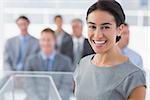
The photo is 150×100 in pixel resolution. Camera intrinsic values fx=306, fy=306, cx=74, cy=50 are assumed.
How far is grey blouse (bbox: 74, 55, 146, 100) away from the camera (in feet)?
3.04

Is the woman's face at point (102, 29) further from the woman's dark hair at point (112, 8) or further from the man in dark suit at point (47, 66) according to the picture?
the man in dark suit at point (47, 66)

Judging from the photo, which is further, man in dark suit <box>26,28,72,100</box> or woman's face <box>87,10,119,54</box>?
man in dark suit <box>26,28,72,100</box>

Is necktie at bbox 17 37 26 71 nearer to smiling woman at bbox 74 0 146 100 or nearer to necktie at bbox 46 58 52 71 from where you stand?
necktie at bbox 46 58 52 71

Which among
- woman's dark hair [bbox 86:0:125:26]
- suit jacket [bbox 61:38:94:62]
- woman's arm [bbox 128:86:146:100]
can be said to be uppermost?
woman's dark hair [bbox 86:0:125:26]

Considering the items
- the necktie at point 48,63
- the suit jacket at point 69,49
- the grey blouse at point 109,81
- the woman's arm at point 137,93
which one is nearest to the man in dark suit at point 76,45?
the suit jacket at point 69,49

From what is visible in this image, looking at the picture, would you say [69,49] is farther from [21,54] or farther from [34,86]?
[34,86]

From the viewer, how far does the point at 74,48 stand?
3221mm

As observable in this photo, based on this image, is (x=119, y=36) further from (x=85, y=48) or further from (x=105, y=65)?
(x=85, y=48)

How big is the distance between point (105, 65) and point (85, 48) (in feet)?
6.54

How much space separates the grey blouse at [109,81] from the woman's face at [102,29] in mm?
82

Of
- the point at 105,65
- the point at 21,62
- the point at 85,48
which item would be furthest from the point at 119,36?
the point at 21,62

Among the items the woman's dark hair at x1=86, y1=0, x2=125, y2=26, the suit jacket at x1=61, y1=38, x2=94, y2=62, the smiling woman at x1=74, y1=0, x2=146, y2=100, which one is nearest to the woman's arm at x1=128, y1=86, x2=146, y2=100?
the smiling woman at x1=74, y1=0, x2=146, y2=100

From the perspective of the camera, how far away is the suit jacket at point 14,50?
3095 millimetres

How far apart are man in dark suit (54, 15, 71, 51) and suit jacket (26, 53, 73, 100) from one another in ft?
1.09
